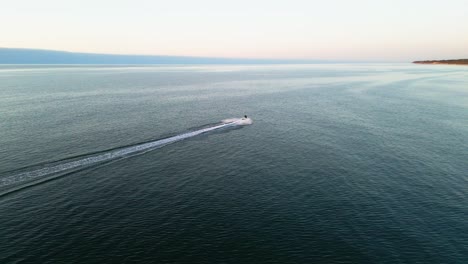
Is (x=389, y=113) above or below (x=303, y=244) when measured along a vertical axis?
above

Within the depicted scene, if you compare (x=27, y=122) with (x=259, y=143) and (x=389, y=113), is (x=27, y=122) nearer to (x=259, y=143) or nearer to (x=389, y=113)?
(x=259, y=143)

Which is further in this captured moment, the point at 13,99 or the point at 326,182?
the point at 13,99

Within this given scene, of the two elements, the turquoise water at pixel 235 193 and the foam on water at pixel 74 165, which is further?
the foam on water at pixel 74 165

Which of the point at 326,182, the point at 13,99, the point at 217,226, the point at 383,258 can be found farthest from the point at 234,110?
the point at 13,99

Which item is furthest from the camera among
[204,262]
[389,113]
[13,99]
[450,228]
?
[13,99]

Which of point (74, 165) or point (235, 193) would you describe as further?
point (74, 165)

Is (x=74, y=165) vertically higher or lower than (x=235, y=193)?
higher

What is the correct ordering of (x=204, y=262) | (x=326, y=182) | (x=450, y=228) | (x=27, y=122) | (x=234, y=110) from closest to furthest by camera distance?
(x=204, y=262), (x=450, y=228), (x=326, y=182), (x=27, y=122), (x=234, y=110)

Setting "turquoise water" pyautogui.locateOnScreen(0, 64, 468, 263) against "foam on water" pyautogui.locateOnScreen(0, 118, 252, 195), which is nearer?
"turquoise water" pyautogui.locateOnScreen(0, 64, 468, 263)
